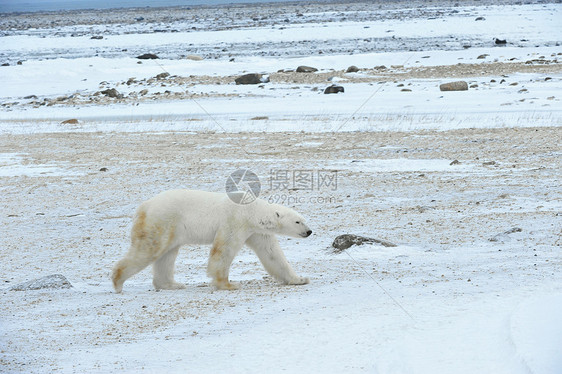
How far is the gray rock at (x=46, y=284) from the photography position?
6.49 metres

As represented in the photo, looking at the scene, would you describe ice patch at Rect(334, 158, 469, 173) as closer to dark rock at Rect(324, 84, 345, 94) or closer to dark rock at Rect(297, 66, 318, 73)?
dark rock at Rect(324, 84, 345, 94)

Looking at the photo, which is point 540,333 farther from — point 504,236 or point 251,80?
point 251,80

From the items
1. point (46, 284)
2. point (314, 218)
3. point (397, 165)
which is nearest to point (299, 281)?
point (46, 284)

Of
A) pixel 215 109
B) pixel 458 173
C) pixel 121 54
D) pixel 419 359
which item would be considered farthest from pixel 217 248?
pixel 121 54

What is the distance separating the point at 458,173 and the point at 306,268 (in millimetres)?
4936

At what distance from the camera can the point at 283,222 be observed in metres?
6.61

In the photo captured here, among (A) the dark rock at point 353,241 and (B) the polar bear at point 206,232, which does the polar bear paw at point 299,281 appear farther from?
(A) the dark rock at point 353,241

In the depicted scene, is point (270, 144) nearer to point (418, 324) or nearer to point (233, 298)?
point (233, 298)

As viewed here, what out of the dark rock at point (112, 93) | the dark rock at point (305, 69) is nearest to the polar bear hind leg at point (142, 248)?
the dark rock at point (112, 93)

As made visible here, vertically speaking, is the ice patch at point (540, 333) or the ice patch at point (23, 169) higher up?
the ice patch at point (540, 333)

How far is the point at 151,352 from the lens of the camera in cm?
440

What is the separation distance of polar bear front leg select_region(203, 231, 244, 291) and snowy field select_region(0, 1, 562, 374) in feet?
0.44

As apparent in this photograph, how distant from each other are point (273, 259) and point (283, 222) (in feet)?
1.15

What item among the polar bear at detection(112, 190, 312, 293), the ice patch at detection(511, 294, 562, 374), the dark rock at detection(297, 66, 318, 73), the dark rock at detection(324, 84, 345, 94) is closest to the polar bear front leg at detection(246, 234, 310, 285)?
the polar bear at detection(112, 190, 312, 293)
